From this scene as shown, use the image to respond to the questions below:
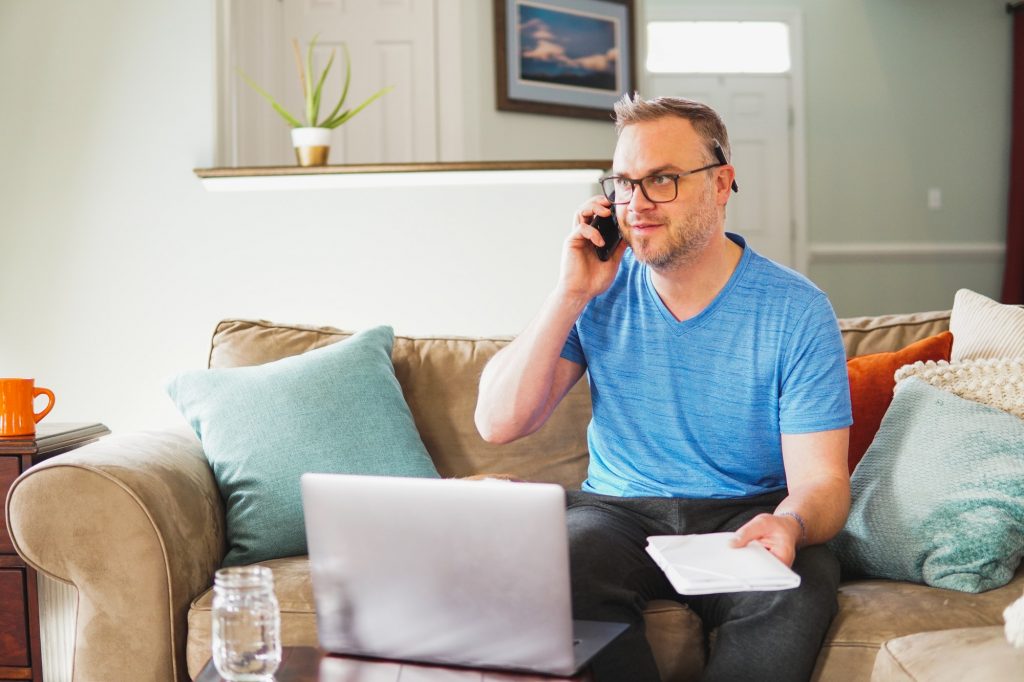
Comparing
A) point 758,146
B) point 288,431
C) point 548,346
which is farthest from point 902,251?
point 288,431

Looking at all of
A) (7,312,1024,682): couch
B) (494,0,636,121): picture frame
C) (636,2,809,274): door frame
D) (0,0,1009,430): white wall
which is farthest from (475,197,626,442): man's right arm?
(636,2,809,274): door frame

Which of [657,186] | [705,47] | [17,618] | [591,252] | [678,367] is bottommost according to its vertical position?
[17,618]

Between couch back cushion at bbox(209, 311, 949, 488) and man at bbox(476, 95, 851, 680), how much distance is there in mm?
306

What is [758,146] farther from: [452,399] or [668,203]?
[668,203]

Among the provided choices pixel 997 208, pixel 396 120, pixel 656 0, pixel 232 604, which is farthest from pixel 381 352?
pixel 997 208

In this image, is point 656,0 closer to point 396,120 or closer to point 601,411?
point 396,120

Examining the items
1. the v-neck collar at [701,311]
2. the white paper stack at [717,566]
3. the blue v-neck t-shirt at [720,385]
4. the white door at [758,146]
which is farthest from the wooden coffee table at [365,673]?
the white door at [758,146]

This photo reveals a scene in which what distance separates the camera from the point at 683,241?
1768 millimetres

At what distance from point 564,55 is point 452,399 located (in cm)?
318

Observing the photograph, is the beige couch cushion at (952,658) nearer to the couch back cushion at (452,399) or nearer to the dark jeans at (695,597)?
the dark jeans at (695,597)

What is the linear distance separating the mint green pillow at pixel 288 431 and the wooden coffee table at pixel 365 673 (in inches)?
27.1

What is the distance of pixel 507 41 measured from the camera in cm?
487

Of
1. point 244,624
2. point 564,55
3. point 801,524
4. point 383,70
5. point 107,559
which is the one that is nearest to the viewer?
point 244,624

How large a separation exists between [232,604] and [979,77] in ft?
20.0
